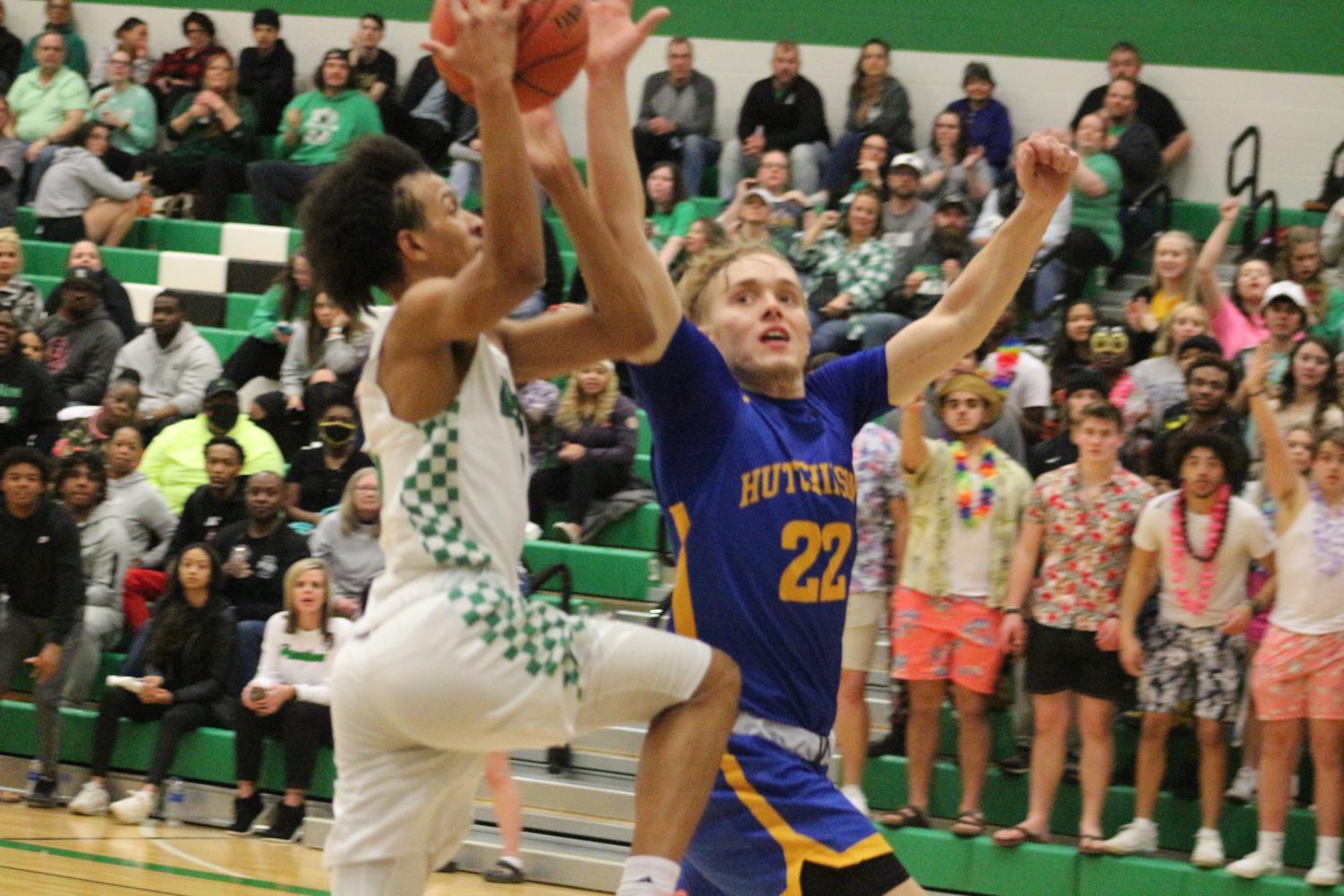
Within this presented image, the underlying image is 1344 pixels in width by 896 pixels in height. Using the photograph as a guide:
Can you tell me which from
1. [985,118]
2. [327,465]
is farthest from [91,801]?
[985,118]

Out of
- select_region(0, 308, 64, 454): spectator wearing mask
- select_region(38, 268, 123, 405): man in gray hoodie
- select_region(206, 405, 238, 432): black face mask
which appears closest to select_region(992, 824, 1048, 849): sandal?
select_region(206, 405, 238, 432): black face mask

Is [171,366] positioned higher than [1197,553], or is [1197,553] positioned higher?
[171,366]

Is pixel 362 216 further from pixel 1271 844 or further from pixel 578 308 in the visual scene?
pixel 1271 844

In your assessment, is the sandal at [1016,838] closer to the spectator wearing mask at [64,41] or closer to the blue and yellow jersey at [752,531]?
the blue and yellow jersey at [752,531]

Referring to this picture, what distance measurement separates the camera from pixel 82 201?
13508 mm

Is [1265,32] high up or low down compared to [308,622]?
up

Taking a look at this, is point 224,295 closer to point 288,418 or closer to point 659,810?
point 288,418

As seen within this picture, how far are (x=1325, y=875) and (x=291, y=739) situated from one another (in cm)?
478

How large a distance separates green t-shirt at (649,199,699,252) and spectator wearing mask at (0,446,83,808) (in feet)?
13.7

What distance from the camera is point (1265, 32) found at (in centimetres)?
1267

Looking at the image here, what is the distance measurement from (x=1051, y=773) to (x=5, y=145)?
33.8ft

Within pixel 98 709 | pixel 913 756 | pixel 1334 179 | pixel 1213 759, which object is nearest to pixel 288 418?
pixel 98 709

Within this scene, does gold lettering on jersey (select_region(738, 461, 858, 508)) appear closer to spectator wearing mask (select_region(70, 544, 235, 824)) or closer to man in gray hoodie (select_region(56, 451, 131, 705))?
spectator wearing mask (select_region(70, 544, 235, 824))

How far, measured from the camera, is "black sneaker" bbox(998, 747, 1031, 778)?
25.6ft
